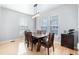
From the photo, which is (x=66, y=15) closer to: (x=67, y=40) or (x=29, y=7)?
(x=67, y=40)

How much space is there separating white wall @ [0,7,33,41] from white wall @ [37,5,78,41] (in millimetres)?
272

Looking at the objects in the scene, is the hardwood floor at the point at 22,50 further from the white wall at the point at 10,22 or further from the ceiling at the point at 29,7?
the ceiling at the point at 29,7

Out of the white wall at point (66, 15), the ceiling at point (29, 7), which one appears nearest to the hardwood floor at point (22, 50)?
the white wall at point (66, 15)

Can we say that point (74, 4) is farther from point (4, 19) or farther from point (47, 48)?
point (4, 19)

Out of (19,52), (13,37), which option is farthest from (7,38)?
(19,52)

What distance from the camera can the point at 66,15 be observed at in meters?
1.78

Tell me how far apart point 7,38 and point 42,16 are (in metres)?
0.82

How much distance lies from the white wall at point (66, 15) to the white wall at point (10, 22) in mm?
272

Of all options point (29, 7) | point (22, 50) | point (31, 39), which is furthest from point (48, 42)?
point (29, 7)

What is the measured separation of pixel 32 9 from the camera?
5.98 feet

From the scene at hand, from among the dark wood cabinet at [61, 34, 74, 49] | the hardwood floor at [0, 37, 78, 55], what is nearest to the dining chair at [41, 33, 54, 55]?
the hardwood floor at [0, 37, 78, 55]

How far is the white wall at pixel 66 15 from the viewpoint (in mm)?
1757

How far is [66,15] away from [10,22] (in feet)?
3.69

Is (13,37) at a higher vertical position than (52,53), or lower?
higher
